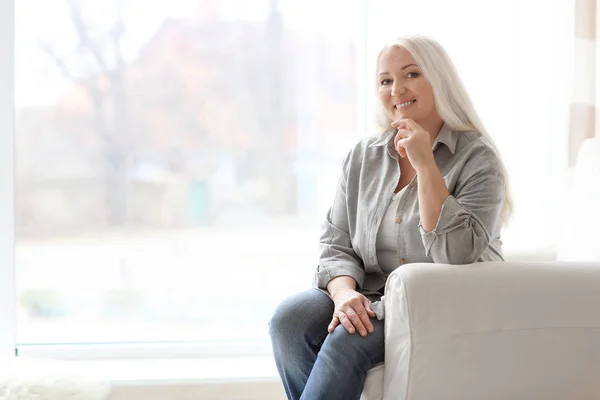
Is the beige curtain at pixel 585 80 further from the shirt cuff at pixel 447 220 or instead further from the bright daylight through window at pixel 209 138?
the shirt cuff at pixel 447 220

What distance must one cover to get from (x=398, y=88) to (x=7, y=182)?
144 centimetres

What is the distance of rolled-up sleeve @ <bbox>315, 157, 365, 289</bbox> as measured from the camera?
1.91 meters

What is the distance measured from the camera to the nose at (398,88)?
191cm

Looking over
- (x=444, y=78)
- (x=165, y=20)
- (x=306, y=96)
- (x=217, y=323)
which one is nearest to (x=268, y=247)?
(x=217, y=323)

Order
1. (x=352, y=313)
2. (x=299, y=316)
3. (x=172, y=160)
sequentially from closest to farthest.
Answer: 1. (x=352, y=313)
2. (x=299, y=316)
3. (x=172, y=160)

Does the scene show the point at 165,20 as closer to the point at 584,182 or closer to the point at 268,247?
the point at 268,247

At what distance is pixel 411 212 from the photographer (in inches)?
72.5

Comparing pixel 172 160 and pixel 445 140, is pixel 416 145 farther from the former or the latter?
pixel 172 160

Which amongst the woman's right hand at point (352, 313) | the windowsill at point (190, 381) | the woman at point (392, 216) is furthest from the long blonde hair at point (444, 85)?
the windowsill at point (190, 381)

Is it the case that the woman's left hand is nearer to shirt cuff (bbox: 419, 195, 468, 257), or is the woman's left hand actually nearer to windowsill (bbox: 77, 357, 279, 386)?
shirt cuff (bbox: 419, 195, 468, 257)

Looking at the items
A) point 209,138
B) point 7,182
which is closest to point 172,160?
point 209,138

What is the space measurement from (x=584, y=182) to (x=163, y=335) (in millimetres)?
1538

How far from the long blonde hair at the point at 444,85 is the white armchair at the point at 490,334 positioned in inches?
14.6

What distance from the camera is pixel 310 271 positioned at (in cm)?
283
